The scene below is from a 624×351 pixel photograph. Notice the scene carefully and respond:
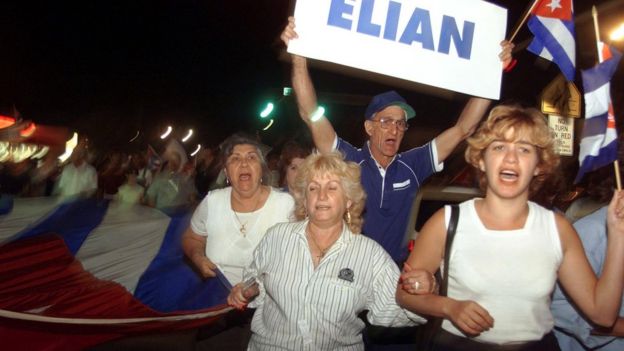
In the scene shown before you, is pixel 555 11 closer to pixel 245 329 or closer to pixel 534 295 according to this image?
→ pixel 534 295

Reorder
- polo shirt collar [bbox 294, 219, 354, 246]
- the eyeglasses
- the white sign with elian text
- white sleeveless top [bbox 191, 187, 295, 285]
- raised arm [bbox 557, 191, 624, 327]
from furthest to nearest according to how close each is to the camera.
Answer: the eyeglasses → white sleeveless top [bbox 191, 187, 295, 285] → the white sign with elian text → polo shirt collar [bbox 294, 219, 354, 246] → raised arm [bbox 557, 191, 624, 327]

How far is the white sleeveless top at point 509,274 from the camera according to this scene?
2.32 metres

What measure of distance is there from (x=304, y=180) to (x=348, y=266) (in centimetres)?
66

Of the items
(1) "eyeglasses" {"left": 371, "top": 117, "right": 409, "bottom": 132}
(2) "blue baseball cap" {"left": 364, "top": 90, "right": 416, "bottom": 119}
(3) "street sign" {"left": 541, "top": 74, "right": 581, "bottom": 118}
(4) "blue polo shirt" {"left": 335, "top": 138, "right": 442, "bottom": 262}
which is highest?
(3) "street sign" {"left": 541, "top": 74, "right": 581, "bottom": 118}

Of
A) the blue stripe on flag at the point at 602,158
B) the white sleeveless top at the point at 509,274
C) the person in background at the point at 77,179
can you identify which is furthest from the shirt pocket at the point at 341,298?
the person in background at the point at 77,179

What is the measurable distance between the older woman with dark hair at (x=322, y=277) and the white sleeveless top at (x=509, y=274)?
0.45 m

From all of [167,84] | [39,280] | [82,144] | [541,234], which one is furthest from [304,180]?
[167,84]

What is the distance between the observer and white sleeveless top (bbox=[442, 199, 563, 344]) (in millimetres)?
2324

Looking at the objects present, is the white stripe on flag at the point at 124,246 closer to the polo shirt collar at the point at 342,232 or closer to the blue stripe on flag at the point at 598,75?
the polo shirt collar at the point at 342,232

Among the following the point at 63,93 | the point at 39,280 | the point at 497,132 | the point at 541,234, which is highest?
the point at 63,93

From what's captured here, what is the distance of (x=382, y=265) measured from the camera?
2.85m

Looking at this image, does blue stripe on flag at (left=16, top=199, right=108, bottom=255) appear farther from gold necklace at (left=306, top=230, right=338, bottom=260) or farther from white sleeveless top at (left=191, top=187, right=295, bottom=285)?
gold necklace at (left=306, top=230, right=338, bottom=260)

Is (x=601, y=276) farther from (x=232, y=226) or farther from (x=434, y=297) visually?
(x=232, y=226)

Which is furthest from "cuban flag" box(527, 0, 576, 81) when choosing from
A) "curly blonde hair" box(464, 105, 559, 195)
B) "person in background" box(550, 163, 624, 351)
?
"person in background" box(550, 163, 624, 351)
